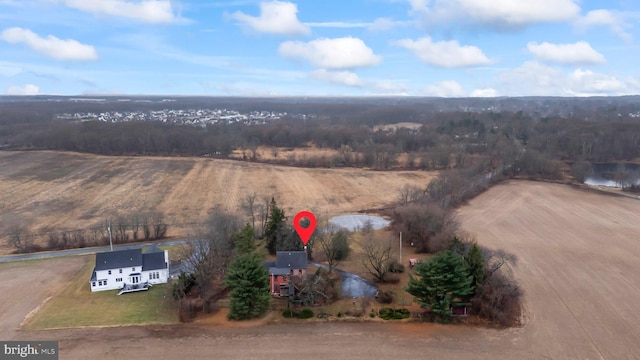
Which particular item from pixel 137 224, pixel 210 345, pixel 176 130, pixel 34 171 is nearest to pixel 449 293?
pixel 210 345

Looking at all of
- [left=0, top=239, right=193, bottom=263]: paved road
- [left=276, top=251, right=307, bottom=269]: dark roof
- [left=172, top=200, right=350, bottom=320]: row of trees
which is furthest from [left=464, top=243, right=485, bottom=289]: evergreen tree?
[left=0, top=239, right=193, bottom=263]: paved road

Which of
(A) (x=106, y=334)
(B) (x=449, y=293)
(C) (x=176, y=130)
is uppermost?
(C) (x=176, y=130)

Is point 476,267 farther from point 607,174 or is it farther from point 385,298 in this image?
point 607,174

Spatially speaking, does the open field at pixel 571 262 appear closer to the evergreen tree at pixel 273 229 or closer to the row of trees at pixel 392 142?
the evergreen tree at pixel 273 229

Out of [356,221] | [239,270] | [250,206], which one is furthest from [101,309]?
[356,221]

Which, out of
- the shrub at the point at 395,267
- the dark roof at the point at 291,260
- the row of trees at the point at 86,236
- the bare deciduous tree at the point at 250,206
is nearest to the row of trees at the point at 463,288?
the shrub at the point at 395,267

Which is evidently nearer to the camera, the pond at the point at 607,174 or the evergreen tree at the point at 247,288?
the evergreen tree at the point at 247,288

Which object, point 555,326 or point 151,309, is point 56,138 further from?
point 555,326

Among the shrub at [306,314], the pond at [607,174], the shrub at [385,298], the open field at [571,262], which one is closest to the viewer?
the open field at [571,262]
